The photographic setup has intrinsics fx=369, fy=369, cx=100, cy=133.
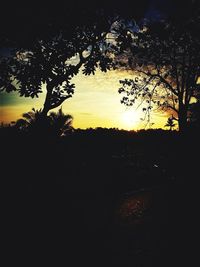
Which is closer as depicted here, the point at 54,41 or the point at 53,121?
the point at 54,41

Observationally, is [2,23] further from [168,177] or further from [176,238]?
[168,177]

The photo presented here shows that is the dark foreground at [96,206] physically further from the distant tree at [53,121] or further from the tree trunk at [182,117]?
the tree trunk at [182,117]

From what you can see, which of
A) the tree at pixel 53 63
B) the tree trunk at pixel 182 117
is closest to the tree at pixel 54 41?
the tree at pixel 53 63

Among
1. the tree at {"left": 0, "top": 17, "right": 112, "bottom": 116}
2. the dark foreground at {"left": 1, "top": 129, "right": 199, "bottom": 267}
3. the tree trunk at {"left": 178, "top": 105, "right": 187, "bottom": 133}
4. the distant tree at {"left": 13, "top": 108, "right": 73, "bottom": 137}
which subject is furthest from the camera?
the tree trunk at {"left": 178, "top": 105, "right": 187, "bottom": 133}

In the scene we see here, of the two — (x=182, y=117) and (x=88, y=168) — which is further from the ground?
(x=182, y=117)

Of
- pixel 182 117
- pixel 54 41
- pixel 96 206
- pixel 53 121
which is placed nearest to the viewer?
pixel 96 206

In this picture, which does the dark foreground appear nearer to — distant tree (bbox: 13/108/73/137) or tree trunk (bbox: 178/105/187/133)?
distant tree (bbox: 13/108/73/137)

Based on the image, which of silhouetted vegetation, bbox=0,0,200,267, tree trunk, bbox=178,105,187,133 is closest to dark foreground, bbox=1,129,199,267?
silhouetted vegetation, bbox=0,0,200,267

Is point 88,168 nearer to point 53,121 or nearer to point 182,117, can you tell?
point 53,121

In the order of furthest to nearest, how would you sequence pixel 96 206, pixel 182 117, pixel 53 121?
pixel 182 117 → pixel 53 121 → pixel 96 206

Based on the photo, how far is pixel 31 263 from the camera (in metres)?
6.62

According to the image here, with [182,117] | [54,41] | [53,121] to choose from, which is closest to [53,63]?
[54,41]

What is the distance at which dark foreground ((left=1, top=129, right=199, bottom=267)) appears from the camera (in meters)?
7.23

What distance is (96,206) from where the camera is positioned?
1130 centimetres
